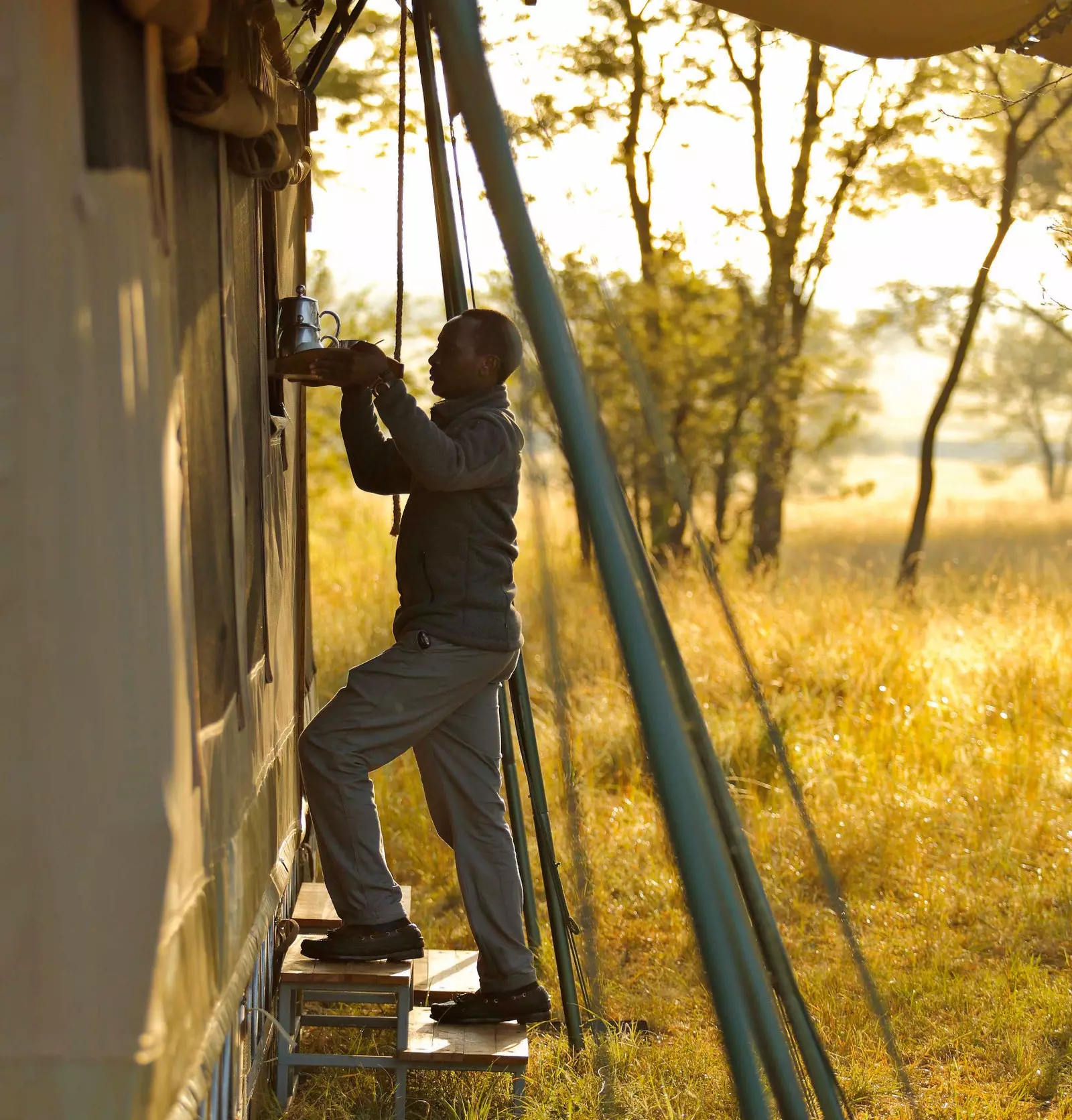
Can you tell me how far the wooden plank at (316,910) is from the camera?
3.85 meters

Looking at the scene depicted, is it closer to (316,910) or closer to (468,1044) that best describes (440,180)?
(316,910)

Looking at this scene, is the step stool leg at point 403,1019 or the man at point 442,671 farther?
the step stool leg at point 403,1019

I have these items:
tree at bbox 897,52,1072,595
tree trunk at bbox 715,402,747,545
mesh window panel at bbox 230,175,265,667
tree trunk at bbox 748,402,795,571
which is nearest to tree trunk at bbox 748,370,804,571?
tree trunk at bbox 748,402,795,571

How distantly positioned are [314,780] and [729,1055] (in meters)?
1.58

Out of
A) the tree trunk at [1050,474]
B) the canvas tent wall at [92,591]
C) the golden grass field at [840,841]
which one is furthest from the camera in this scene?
the tree trunk at [1050,474]

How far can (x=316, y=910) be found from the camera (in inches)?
155

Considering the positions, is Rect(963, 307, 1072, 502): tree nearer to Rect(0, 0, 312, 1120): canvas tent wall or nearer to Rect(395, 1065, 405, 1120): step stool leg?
Rect(395, 1065, 405, 1120): step stool leg

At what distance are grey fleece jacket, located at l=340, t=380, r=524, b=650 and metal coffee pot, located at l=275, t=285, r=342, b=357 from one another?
182 mm

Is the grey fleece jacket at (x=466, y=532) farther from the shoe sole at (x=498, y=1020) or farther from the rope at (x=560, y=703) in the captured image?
the shoe sole at (x=498, y=1020)

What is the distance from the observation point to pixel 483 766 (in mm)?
3525

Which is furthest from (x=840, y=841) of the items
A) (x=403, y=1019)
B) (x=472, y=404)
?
(x=472, y=404)

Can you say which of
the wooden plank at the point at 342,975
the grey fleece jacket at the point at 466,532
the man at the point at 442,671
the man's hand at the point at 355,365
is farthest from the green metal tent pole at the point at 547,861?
the man's hand at the point at 355,365

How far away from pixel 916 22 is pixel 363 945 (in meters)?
2.67

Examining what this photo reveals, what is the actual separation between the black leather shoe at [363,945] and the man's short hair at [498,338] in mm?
1466
